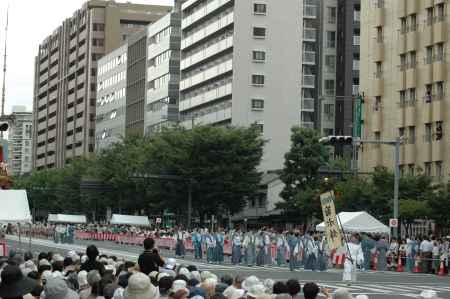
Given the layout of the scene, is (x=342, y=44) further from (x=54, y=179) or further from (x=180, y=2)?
(x=54, y=179)

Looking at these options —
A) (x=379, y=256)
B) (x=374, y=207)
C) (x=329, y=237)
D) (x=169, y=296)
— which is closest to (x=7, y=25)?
(x=329, y=237)

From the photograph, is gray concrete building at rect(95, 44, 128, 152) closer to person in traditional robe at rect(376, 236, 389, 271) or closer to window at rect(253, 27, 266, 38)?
window at rect(253, 27, 266, 38)

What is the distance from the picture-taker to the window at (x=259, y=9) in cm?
11038

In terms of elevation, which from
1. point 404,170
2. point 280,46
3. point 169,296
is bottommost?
point 169,296

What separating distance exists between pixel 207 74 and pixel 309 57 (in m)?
10.5

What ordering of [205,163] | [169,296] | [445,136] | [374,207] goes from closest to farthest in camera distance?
[169,296], [374,207], [445,136], [205,163]

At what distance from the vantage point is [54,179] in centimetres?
13762

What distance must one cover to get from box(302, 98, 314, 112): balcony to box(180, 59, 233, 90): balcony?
7.35 m

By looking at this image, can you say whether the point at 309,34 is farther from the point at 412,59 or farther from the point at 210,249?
the point at 210,249

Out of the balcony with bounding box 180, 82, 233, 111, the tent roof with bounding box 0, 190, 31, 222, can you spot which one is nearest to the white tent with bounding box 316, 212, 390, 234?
the tent roof with bounding box 0, 190, 31, 222

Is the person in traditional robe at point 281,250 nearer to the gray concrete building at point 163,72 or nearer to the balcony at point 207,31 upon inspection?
the balcony at point 207,31

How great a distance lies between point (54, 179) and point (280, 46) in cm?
3768

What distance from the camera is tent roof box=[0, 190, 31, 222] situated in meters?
34.1

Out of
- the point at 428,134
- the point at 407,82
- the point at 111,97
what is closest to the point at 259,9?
the point at 407,82
